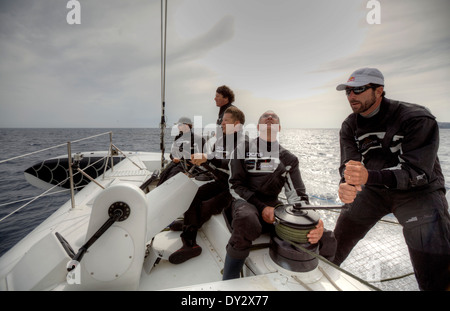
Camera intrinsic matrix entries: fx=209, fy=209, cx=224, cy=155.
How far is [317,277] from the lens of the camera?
1.44 meters

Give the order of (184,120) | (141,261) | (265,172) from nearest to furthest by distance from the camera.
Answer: (141,261)
(265,172)
(184,120)

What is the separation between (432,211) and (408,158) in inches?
17.5

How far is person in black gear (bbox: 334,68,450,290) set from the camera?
1464 mm

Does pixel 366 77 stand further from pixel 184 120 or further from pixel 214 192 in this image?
pixel 184 120

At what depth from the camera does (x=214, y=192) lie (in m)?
2.67

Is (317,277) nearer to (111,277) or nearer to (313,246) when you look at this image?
(313,246)

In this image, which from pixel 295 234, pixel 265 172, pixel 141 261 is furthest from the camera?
pixel 265 172

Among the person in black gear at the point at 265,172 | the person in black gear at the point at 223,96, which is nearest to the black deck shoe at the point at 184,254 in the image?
the person in black gear at the point at 265,172

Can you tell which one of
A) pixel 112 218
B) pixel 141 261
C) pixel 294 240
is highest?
pixel 112 218

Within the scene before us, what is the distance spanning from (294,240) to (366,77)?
1.38 m

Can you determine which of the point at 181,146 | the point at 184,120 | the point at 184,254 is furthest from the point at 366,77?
the point at 184,120

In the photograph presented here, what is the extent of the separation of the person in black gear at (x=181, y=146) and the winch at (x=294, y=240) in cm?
192

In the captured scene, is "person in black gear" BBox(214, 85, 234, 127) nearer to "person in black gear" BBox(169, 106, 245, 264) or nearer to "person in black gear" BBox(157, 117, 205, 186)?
"person in black gear" BBox(157, 117, 205, 186)
